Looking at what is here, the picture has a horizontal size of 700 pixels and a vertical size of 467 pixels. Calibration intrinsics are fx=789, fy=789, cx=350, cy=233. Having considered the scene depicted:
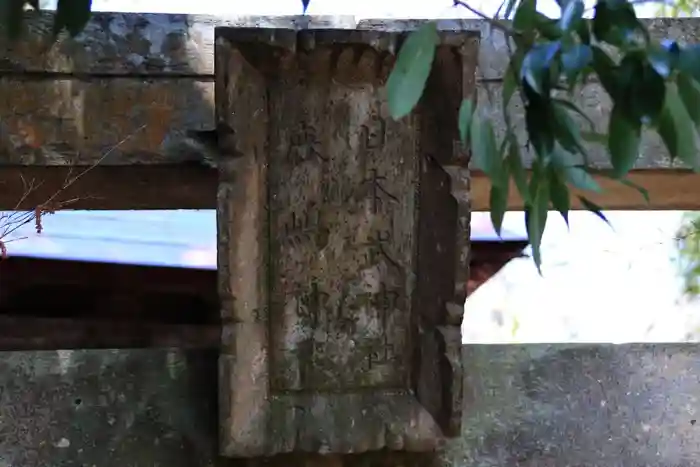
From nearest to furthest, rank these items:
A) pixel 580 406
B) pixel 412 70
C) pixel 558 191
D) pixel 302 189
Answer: pixel 412 70 → pixel 558 191 → pixel 302 189 → pixel 580 406

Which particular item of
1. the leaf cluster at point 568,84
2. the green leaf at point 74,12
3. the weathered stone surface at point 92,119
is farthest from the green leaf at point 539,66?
the weathered stone surface at point 92,119

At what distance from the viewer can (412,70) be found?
1.31 feet

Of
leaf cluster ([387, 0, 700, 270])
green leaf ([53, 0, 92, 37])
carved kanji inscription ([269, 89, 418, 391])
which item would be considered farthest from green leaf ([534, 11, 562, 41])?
carved kanji inscription ([269, 89, 418, 391])

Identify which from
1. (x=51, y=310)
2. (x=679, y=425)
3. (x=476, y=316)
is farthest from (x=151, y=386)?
(x=476, y=316)

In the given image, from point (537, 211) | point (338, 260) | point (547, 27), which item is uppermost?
point (547, 27)

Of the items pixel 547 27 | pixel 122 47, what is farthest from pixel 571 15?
pixel 122 47

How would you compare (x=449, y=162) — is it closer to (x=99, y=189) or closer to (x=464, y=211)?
(x=464, y=211)

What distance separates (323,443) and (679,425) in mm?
467

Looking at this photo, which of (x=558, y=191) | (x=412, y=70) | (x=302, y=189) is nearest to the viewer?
(x=412, y=70)

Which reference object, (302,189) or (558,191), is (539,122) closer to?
(558,191)

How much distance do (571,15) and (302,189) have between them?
45cm

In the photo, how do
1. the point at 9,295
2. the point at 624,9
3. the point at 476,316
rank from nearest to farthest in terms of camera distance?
the point at 624,9
the point at 9,295
the point at 476,316

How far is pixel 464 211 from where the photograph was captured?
0.82m

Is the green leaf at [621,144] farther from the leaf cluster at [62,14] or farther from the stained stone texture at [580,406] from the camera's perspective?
the stained stone texture at [580,406]
